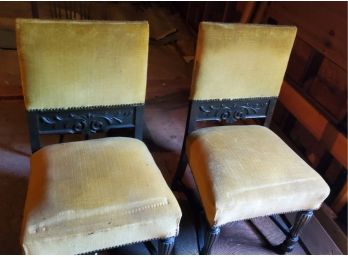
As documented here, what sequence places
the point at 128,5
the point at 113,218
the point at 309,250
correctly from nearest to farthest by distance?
the point at 113,218
the point at 309,250
the point at 128,5

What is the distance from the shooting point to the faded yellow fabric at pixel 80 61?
3.23 ft

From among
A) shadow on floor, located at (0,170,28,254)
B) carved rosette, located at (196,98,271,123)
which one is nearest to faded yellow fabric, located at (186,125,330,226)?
carved rosette, located at (196,98,271,123)

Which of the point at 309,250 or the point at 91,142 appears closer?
the point at 91,142

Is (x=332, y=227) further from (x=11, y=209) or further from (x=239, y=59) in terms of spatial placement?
(x=11, y=209)

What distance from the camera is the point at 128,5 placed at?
4383mm

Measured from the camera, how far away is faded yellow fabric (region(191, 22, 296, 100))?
116 centimetres

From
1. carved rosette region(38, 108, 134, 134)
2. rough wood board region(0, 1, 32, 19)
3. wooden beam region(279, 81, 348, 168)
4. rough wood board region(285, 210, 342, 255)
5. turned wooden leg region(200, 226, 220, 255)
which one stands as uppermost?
carved rosette region(38, 108, 134, 134)

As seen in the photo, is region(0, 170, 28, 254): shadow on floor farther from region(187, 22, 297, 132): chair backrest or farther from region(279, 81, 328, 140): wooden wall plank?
region(279, 81, 328, 140): wooden wall plank

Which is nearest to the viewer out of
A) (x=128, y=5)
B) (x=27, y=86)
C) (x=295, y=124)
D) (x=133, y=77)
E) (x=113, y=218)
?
(x=113, y=218)

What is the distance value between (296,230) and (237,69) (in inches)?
28.1

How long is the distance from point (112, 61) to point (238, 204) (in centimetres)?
67

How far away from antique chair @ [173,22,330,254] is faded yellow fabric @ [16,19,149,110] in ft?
0.84

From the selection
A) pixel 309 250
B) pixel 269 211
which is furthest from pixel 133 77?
→ pixel 309 250

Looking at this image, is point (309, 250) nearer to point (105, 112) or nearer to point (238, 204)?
point (238, 204)
